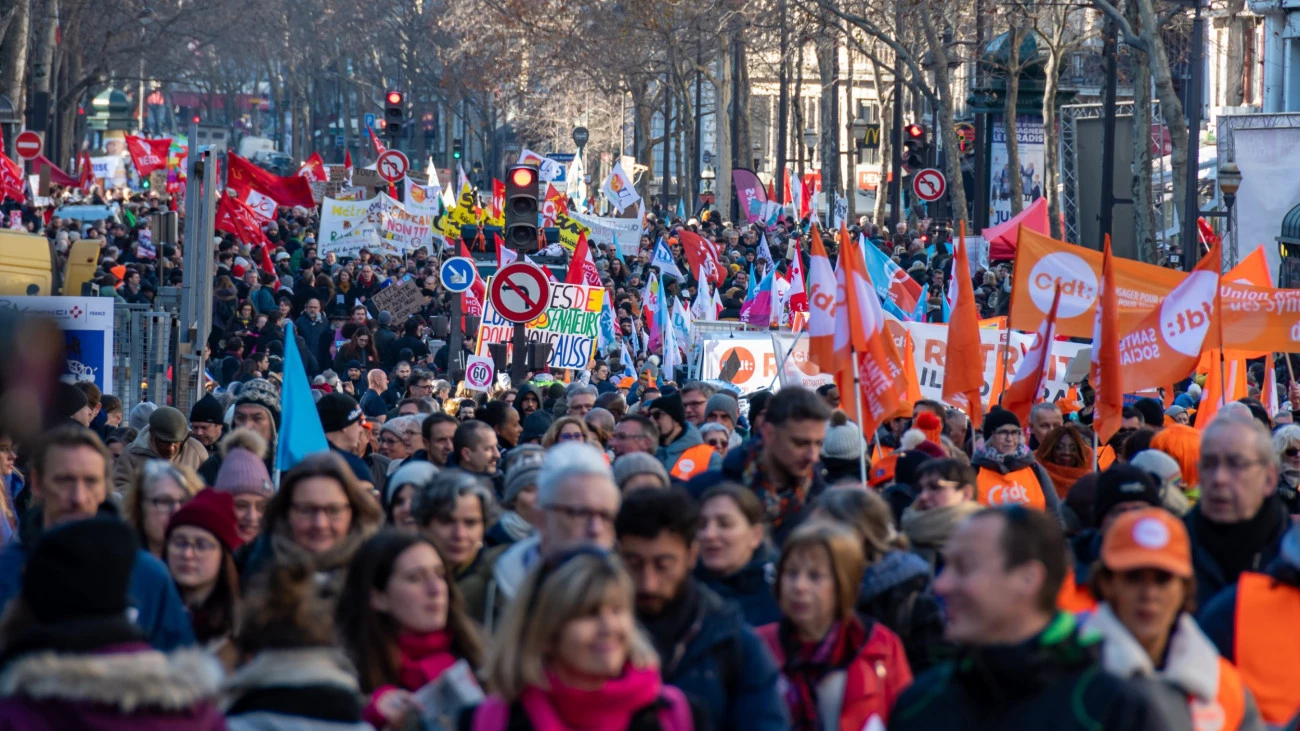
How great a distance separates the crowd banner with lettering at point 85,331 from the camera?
12.3 metres

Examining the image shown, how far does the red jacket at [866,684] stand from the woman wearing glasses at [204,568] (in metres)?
1.51

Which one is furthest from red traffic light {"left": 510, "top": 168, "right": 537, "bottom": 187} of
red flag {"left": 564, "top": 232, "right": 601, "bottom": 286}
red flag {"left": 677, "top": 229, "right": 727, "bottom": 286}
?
red flag {"left": 677, "top": 229, "right": 727, "bottom": 286}

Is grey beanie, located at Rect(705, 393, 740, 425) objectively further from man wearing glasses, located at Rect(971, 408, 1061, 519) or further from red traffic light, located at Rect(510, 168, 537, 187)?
red traffic light, located at Rect(510, 168, 537, 187)

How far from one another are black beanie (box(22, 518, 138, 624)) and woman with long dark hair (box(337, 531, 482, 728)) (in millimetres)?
742

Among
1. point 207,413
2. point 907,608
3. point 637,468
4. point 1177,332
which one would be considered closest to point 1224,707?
point 907,608

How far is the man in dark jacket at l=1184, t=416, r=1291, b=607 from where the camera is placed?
516 cm

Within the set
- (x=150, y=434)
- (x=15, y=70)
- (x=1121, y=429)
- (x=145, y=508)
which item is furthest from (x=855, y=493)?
(x=15, y=70)

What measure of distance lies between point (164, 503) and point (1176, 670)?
3018 mm

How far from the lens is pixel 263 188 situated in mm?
24859

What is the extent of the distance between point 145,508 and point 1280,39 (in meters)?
35.5

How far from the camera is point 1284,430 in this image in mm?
9188

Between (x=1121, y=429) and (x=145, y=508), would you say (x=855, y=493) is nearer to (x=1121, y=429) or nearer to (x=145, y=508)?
(x=145, y=508)

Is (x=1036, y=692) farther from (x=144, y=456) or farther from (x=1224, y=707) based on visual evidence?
(x=144, y=456)

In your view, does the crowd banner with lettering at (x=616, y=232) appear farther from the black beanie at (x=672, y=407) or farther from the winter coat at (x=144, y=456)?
the winter coat at (x=144, y=456)
